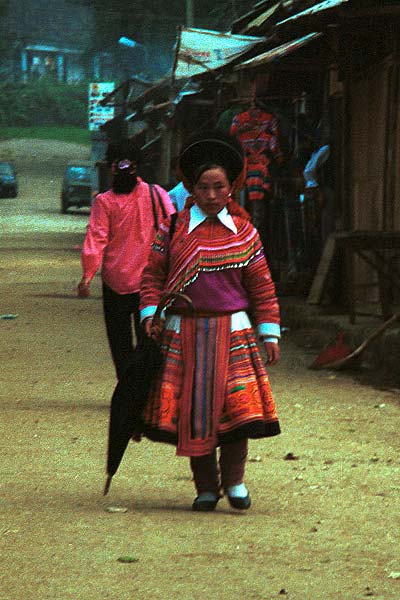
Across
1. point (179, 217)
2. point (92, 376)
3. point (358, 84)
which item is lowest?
point (92, 376)

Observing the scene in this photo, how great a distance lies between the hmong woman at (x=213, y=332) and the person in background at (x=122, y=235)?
232 centimetres

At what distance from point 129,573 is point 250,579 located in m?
0.44

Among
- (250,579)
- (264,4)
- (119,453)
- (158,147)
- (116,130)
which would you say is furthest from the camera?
(116,130)

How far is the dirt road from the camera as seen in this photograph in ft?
15.8

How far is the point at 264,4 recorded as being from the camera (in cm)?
2188

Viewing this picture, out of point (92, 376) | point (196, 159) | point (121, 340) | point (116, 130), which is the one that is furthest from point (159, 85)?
point (116, 130)

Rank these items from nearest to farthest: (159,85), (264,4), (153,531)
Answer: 1. (153,531)
2. (264,4)
3. (159,85)

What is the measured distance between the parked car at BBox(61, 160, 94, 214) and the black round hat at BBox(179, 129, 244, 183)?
162ft

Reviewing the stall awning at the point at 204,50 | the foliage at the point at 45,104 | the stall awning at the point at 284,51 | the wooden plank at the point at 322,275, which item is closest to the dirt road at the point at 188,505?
the wooden plank at the point at 322,275

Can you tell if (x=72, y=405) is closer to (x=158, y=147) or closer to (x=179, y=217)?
(x=179, y=217)

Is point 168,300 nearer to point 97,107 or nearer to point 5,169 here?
point 97,107

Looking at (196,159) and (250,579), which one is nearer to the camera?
(250,579)

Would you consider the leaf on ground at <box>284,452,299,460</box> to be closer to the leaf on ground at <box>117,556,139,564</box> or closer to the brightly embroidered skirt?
the brightly embroidered skirt

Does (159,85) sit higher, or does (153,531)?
(159,85)
